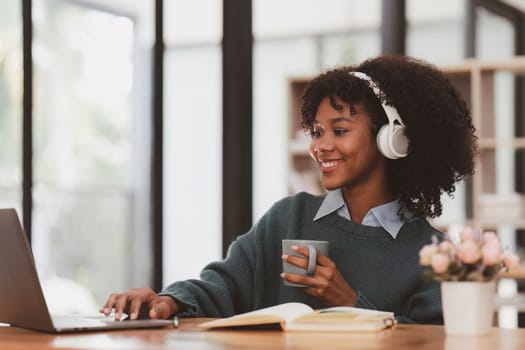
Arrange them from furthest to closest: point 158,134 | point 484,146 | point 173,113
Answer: point 173,113 → point 484,146 → point 158,134

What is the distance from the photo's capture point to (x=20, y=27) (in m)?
2.71

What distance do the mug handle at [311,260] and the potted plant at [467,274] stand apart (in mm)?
355

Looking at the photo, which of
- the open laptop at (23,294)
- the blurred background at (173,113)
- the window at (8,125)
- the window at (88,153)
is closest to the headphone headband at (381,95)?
the open laptop at (23,294)

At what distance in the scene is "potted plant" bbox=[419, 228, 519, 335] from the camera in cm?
159

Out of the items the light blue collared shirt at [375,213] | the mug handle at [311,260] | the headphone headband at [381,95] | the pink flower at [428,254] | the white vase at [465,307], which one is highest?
the headphone headband at [381,95]

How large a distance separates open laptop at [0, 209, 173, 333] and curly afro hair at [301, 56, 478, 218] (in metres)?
0.74

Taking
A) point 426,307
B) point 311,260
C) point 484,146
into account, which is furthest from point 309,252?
point 484,146

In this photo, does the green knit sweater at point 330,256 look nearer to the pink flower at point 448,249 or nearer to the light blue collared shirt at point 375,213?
the light blue collared shirt at point 375,213

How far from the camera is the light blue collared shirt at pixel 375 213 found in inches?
87.1

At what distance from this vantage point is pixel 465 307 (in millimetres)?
1606

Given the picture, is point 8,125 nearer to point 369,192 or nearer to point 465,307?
point 369,192

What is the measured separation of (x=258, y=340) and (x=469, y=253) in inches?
14.2

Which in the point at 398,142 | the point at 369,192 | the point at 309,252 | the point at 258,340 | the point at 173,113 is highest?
the point at 173,113

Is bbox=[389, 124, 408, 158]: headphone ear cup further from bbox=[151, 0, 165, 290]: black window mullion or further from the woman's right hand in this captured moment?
bbox=[151, 0, 165, 290]: black window mullion
